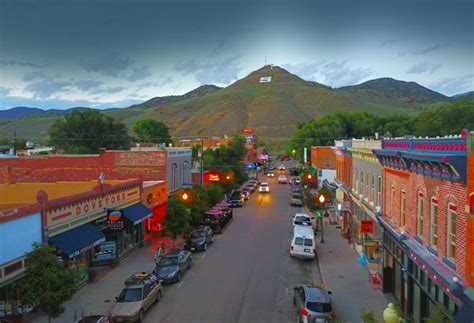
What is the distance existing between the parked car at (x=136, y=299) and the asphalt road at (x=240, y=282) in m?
0.52

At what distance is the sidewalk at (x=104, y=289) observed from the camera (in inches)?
811

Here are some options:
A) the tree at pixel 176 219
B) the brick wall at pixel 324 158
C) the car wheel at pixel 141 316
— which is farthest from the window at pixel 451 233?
the brick wall at pixel 324 158

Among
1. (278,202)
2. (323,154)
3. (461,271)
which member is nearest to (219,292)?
(461,271)

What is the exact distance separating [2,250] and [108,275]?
390 inches

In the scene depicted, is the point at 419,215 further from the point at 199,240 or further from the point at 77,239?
the point at 199,240

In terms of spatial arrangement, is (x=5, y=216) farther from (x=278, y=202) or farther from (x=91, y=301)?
(x=278, y=202)

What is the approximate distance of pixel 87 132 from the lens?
91.4 m

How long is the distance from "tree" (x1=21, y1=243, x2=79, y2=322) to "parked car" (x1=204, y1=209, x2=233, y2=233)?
2428 centimetres

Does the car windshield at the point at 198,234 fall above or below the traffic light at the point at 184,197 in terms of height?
below

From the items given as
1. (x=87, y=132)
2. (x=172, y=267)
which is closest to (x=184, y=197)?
(x=172, y=267)

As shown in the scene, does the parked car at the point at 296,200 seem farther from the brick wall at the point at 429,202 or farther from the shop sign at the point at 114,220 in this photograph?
the brick wall at the point at 429,202

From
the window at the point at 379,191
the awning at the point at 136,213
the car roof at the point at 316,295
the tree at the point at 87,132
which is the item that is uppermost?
the tree at the point at 87,132

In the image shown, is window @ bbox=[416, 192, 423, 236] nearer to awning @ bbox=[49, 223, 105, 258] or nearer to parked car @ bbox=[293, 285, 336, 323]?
parked car @ bbox=[293, 285, 336, 323]

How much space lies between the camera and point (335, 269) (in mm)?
28375
